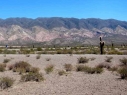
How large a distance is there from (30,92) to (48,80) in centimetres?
377

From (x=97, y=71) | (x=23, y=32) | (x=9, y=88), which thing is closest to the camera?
(x=9, y=88)

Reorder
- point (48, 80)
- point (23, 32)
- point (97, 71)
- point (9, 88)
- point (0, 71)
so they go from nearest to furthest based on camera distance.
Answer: point (9, 88)
point (48, 80)
point (97, 71)
point (0, 71)
point (23, 32)

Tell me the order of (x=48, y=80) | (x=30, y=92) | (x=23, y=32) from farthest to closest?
(x=23, y=32)
(x=48, y=80)
(x=30, y=92)

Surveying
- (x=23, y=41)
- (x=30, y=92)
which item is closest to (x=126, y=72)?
(x=30, y=92)

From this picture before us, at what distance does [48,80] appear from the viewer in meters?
17.7

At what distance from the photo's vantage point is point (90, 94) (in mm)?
13125

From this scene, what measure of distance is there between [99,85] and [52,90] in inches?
112

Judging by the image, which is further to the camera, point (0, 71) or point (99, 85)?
point (0, 71)

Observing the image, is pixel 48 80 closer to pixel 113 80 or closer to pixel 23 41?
pixel 113 80

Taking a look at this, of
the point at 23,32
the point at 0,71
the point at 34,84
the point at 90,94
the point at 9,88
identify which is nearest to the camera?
the point at 90,94

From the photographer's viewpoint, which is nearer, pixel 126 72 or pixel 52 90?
pixel 52 90

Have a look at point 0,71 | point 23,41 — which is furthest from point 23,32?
point 0,71

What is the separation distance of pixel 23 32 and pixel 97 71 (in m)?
167

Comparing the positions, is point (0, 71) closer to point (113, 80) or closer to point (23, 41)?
point (113, 80)
